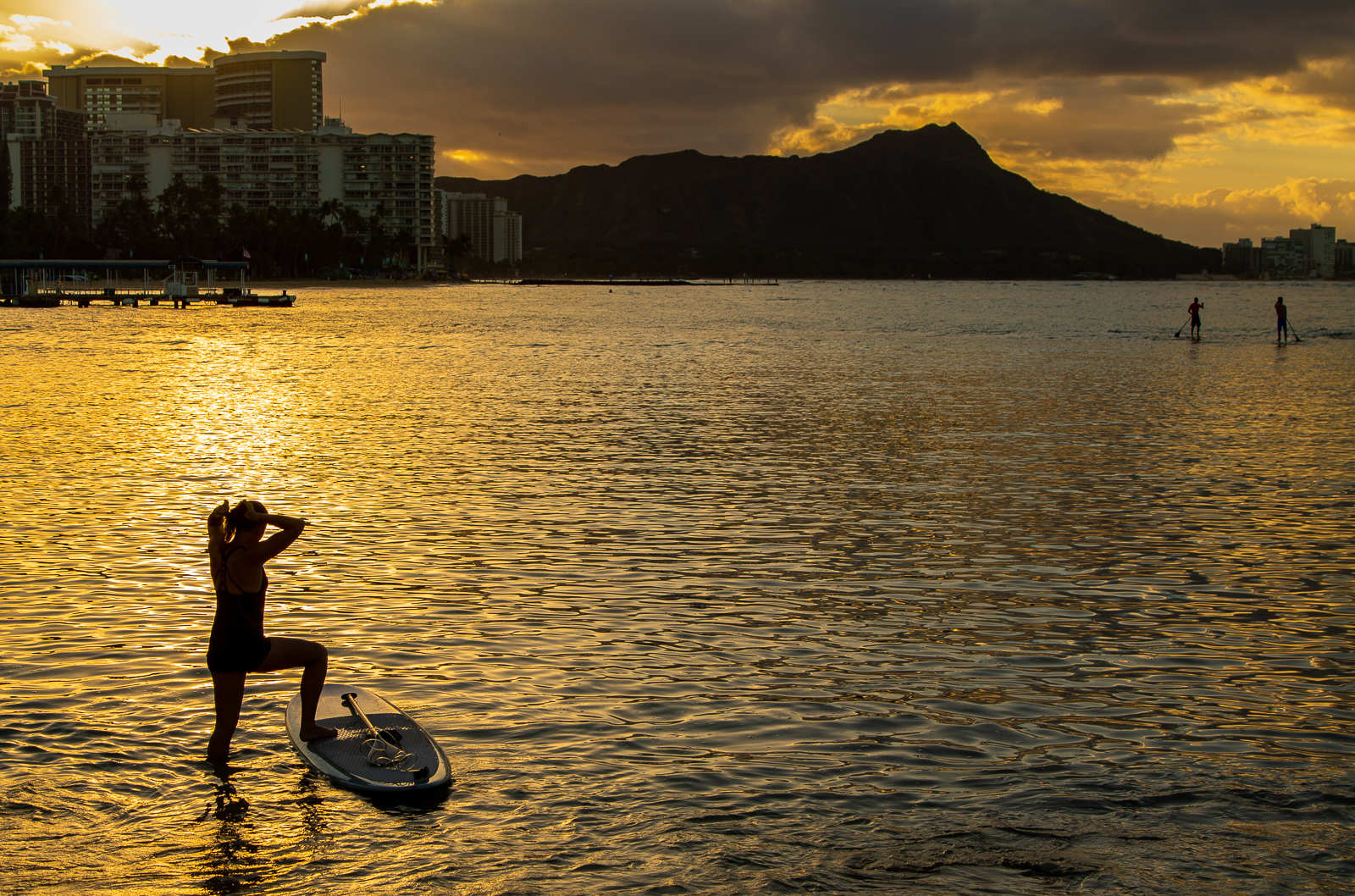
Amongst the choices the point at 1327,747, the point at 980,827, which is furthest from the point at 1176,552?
the point at 980,827

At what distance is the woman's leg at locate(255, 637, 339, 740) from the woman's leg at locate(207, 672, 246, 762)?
235 millimetres

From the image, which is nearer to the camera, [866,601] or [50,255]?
[866,601]

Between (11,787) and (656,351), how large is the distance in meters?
52.5

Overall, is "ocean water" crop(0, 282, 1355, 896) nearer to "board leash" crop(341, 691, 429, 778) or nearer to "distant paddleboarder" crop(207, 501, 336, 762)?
"board leash" crop(341, 691, 429, 778)

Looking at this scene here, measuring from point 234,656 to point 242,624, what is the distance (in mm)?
218

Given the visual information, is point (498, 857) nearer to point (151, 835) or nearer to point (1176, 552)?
point (151, 835)

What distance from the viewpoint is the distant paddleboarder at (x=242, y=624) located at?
7.76 m

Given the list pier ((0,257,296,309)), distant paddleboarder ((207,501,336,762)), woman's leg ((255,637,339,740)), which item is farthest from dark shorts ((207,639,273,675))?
pier ((0,257,296,309))

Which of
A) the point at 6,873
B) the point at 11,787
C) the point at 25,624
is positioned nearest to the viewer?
the point at 6,873

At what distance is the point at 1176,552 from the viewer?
1502cm

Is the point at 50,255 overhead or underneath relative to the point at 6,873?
overhead

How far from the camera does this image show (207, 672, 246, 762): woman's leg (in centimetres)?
802

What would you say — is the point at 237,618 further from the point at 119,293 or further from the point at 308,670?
the point at 119,293

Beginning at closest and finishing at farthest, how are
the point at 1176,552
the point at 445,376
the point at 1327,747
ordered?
the point at 1327,747, the point at 1176,552, the point at 445,376
